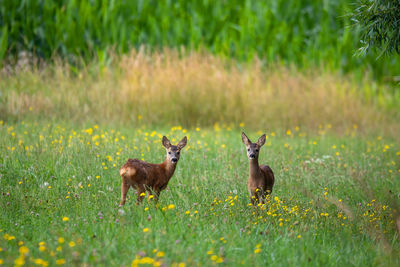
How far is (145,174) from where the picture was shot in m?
6.00

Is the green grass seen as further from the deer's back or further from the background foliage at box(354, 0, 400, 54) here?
the background foliage at box(354, 0, 400, 54)

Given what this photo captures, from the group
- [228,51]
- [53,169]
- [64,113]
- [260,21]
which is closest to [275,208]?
[53,169]

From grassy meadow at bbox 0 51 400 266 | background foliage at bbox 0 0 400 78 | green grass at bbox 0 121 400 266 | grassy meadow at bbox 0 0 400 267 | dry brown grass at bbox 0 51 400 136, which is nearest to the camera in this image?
green grass at bbox 0 121 400 266

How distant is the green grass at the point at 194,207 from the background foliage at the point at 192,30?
18.9ft

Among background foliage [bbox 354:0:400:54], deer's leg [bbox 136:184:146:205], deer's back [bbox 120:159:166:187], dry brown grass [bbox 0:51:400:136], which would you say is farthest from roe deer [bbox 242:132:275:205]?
dry brown grass [bbox 0:51:400:136]

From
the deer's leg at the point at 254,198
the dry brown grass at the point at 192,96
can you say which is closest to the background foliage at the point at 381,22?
the deer's leg at the point at 254,198

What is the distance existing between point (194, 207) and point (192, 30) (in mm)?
10321

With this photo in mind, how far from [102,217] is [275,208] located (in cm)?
200

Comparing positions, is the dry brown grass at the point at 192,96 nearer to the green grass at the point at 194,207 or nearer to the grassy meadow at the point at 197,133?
the grassy meadow at the point at 197,133

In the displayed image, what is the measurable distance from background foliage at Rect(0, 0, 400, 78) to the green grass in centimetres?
576

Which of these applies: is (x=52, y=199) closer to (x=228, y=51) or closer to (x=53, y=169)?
(x=53, y=169)

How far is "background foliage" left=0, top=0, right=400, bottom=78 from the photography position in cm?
1547

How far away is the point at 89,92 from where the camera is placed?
12.9 m

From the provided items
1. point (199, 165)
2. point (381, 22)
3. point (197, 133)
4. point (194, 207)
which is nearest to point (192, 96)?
point (197, 133)
